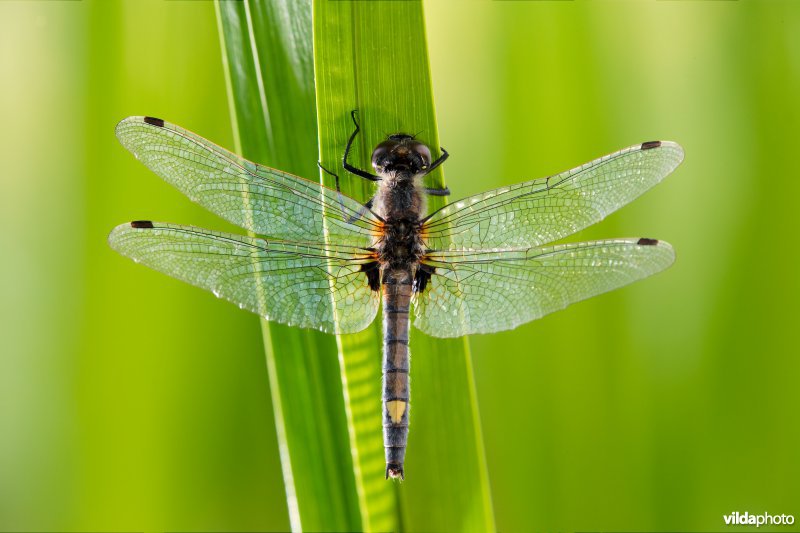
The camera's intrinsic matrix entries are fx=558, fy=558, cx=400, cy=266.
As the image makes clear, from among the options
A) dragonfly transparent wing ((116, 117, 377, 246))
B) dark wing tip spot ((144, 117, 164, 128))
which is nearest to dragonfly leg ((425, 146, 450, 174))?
dragonfly transparent wing ((116, 117, 377, 246))

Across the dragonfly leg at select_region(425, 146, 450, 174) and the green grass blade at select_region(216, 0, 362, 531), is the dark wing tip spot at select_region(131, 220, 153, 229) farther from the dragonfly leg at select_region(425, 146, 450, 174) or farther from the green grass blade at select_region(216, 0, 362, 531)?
the dragonfly leg at select_region(425, 146, 450, 174)

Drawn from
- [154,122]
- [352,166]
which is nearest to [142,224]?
[154,122]

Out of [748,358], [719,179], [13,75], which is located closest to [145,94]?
[13,75]

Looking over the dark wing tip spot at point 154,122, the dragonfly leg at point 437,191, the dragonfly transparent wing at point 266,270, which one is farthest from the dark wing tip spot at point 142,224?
the dragonfly leg at point 437,191

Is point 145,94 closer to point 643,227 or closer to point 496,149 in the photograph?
point 496,149
